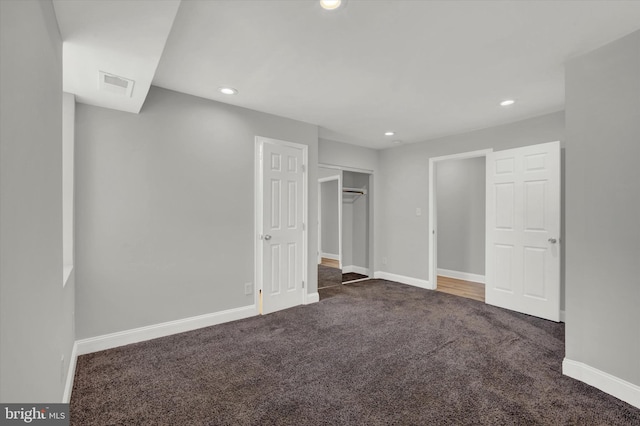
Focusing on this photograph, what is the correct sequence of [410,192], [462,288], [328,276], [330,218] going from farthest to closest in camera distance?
[330,218], [328,276], [410,192], [462,288]

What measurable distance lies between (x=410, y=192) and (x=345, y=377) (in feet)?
12.2

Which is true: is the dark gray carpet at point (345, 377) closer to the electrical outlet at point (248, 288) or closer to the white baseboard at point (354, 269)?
the electrical outlet at point (248, 288)

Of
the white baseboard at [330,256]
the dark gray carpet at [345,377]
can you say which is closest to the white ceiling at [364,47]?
the dark gray carpet at [345,377]

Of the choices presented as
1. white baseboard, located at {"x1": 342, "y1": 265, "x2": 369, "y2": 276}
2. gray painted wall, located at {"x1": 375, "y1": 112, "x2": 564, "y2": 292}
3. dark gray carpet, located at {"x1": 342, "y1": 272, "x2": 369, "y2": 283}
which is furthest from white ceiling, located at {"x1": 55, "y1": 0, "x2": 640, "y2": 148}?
white baseboard, located at {"x1": 342, "y1": 265, "x2": 369, "y2": 276}

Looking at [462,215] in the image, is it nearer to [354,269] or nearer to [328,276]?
[354,269]

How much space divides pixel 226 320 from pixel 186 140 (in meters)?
2.03

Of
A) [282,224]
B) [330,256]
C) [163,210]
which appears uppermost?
[163,210]

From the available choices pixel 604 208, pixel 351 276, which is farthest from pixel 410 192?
pixel 604 208

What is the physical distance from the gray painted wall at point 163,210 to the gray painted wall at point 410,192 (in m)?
2.73

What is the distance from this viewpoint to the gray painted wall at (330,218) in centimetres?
681

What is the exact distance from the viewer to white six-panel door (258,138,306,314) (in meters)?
3.72

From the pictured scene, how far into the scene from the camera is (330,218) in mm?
6961

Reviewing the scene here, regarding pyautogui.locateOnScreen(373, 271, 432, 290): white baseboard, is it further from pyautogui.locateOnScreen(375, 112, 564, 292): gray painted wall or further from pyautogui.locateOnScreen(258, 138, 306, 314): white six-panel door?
pyautogui.locateOnScreen(258, 138, 306, 314): white six-panel door

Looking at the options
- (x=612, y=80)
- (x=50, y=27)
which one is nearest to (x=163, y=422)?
(x=50, y=27)
